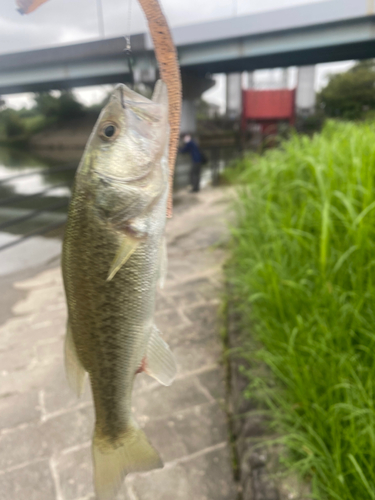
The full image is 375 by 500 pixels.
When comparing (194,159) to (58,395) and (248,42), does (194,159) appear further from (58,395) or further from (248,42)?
(58,395)

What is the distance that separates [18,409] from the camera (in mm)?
2623

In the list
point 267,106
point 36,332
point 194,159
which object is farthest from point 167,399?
point 267,106

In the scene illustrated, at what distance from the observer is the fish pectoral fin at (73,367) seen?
911 mm

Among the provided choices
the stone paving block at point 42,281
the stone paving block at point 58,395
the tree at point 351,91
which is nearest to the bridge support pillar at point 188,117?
the tree at point 351,91

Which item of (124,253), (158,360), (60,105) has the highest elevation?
(60,105)

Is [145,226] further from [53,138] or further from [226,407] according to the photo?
[53,138]

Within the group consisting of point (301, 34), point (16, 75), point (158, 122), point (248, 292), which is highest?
point (301, 34)

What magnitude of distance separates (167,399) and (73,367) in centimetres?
191

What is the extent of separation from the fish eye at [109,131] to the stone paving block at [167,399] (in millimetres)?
2198

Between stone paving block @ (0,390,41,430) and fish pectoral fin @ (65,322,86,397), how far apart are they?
Answer: 1965 mm

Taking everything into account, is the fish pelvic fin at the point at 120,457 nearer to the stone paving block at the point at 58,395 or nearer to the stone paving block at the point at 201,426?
the stone paving block at the point at 201,426

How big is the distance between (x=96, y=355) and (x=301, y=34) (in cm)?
1560

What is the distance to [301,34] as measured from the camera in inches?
527

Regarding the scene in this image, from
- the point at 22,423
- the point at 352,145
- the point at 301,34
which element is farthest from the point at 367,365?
the point at 301,34
